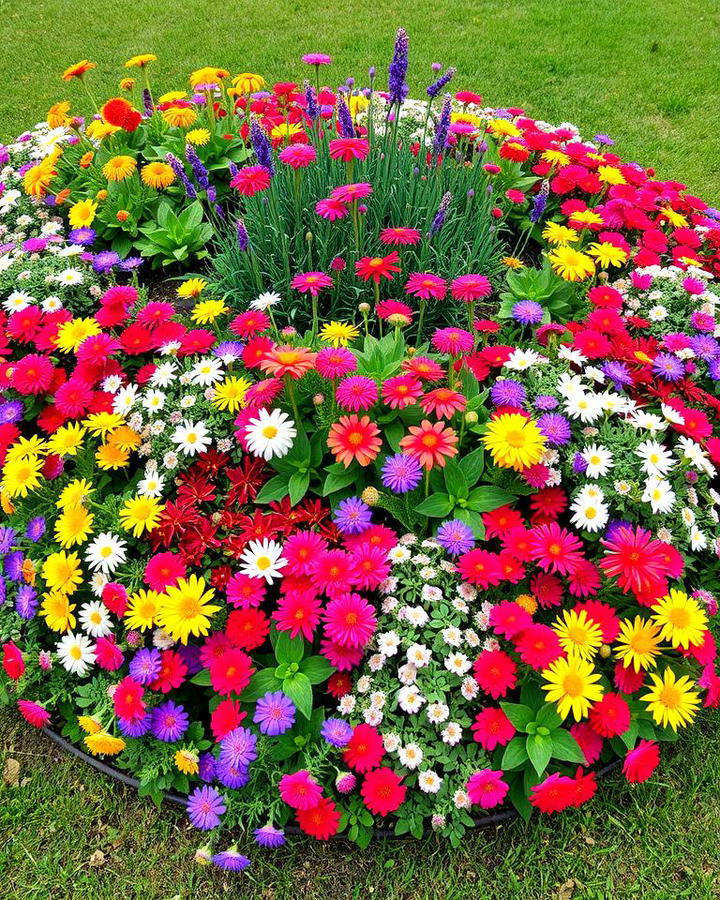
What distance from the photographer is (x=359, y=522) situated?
6.64ft

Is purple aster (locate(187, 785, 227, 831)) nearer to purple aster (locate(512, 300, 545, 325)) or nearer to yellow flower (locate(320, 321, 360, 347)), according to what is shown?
yellow flower (locate(320, 321, 360, 347))

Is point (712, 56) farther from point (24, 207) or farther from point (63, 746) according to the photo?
point (63, 746)

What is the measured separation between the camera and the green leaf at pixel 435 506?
2104 mm

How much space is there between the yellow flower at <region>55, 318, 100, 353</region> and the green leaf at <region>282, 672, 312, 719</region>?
1.48 m

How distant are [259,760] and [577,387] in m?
1.53

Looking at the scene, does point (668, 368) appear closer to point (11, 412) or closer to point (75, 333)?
point (75, 333)

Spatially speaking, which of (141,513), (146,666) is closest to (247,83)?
(141,513)

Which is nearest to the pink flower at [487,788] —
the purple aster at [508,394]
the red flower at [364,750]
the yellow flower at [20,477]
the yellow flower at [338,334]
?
the red flower at [364,750]

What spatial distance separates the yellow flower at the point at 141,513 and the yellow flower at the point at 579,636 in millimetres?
1249

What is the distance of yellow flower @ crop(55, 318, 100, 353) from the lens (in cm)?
253

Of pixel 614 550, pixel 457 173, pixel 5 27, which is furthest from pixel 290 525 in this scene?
pixel 5 27

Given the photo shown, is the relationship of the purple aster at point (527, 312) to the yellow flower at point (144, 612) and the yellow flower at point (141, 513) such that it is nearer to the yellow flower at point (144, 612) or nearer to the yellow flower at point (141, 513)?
the yellow flower at point (141, 513)

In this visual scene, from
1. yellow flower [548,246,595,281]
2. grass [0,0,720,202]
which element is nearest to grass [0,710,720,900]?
yellow flower [548,246,595,281]

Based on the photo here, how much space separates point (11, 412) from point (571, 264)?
2257 mm
